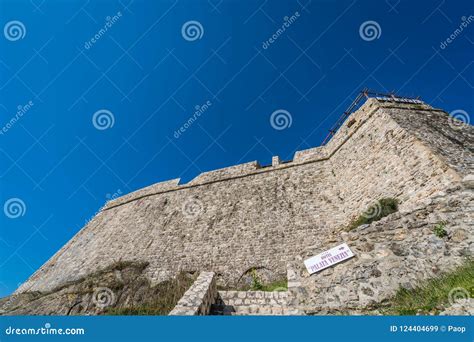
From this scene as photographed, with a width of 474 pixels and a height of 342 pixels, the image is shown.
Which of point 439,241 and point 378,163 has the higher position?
point 378,163

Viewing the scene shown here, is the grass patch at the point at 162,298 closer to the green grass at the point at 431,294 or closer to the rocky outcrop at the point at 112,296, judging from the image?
the rocky outcrop at the point at 112,296

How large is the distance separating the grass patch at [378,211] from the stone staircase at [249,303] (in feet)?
14.7

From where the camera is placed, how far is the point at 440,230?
5.29m

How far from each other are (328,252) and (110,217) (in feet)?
59.2

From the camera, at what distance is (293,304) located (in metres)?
5.25

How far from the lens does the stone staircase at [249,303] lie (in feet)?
18.9

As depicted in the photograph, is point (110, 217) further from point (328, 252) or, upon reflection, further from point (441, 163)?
point (441, 163)

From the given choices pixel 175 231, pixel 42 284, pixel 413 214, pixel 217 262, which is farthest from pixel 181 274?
pixel 42 284

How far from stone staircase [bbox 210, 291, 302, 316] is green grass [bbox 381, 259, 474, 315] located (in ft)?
6.28

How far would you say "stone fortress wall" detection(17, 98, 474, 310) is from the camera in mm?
9109

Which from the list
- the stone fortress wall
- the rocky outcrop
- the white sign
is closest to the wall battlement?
the stone fortress wall

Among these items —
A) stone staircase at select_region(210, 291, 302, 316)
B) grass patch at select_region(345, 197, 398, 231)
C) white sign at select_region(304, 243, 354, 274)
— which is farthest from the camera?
grass patch at select_region(345, 197, 398, 231)
